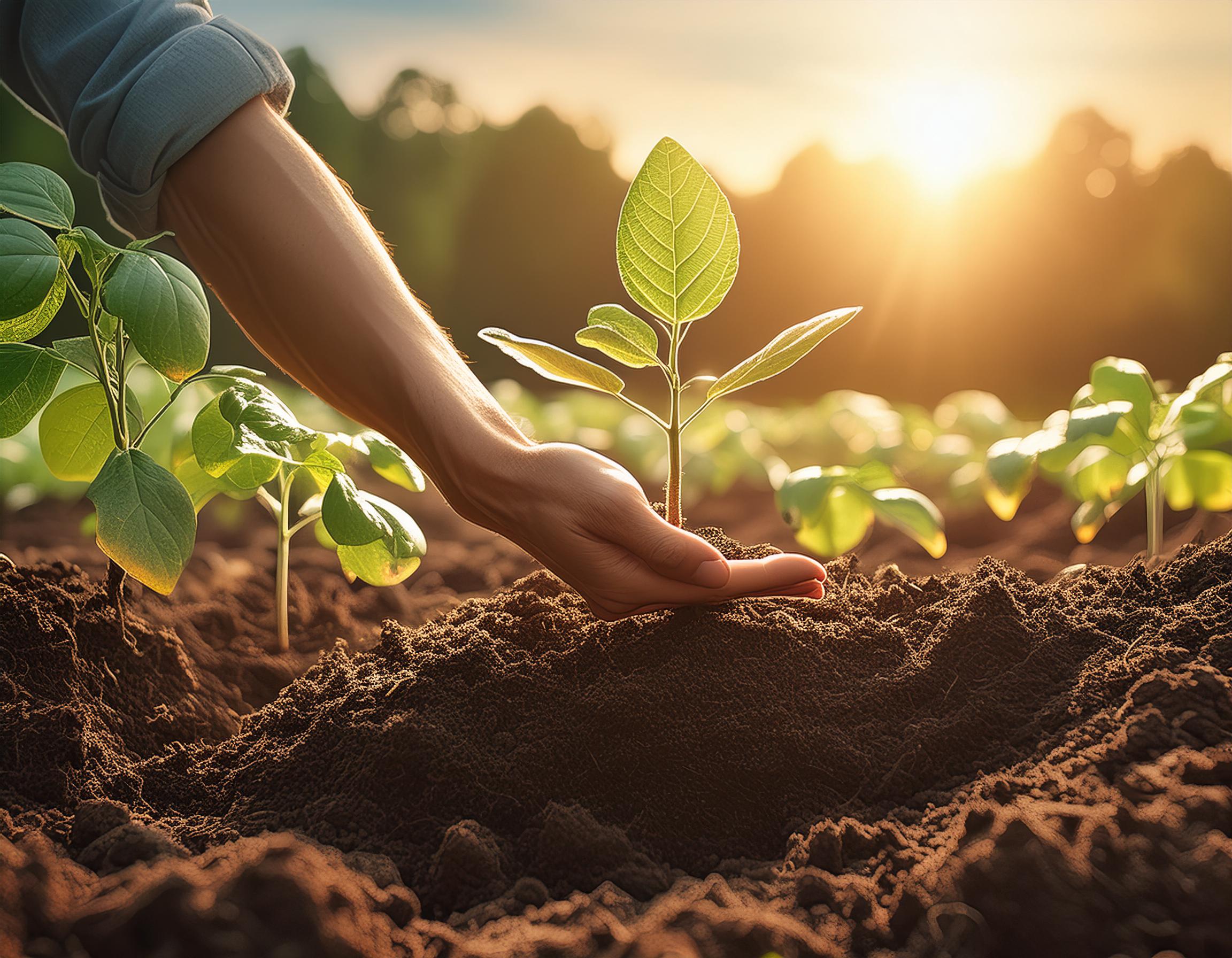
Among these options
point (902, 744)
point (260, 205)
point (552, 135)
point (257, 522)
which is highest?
point (552, 135)

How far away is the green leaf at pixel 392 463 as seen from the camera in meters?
→ 1.35

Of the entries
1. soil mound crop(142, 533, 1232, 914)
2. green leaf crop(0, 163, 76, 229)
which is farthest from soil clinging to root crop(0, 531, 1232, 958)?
green leaf crop(0, 163, 76, 229)

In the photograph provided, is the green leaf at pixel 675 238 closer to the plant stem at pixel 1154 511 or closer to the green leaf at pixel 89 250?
the green leaf at pixel 89 250

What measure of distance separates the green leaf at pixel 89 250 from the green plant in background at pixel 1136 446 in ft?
4.69

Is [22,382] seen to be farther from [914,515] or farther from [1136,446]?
[1136,446]

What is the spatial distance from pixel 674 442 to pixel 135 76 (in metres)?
0.86

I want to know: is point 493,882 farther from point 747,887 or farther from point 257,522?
point 257,522

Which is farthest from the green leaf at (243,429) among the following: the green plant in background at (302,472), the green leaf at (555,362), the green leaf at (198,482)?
the green leaf at (555,362)

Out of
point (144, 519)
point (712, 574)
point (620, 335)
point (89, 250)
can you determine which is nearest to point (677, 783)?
point (712, 574)

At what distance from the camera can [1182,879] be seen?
2.07ft

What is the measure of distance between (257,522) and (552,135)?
226 inches

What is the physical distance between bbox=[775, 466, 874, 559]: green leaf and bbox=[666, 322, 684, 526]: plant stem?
433mm

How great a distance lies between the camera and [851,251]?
23.0 feet

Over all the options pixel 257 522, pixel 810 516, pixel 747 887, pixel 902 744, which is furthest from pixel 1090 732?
pixel 257 522
